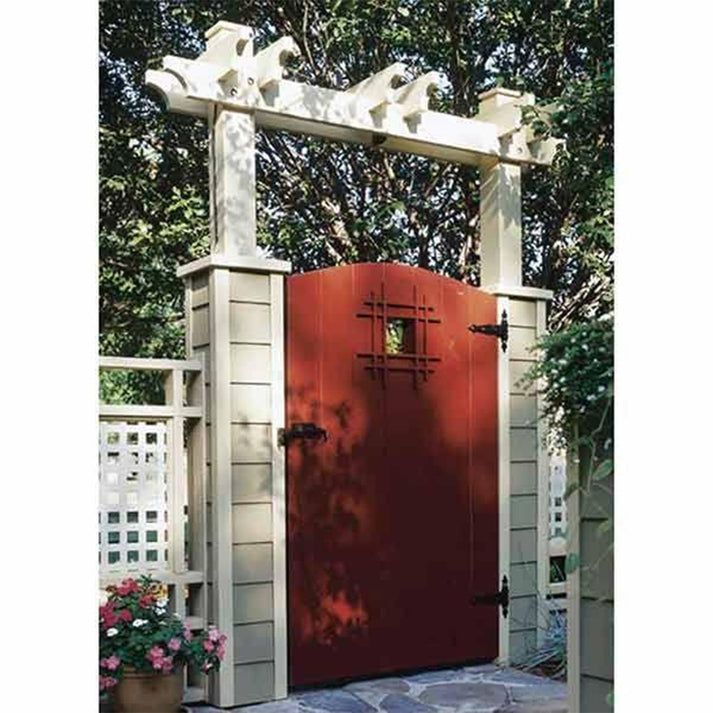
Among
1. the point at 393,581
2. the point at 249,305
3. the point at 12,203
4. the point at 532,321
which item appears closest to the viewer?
the point at 12,203

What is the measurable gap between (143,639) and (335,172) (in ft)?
10.9

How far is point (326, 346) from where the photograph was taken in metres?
3.14

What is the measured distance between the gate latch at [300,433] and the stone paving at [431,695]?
0.74 meters

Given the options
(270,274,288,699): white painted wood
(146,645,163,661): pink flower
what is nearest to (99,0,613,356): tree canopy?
(270,274,288,699): white painted wood

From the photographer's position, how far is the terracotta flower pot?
259cm

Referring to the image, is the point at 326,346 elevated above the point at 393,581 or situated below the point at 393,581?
above

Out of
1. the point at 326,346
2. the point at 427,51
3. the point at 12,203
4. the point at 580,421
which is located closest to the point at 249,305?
the point at 326,346

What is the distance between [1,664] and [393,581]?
6.77 feet

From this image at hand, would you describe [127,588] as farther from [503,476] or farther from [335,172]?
[335,172]

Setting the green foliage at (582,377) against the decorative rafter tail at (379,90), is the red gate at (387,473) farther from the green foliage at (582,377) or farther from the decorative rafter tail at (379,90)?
the green foliage at (582,377)

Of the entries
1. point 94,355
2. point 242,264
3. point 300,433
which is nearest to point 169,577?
point 300,433

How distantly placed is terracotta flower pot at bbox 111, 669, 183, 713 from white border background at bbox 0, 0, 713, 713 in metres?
1.35

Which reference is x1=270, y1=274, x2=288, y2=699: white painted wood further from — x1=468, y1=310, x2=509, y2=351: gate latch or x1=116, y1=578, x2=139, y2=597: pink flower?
x1=468, y1=310, x2=509, y2=351: gate latch
